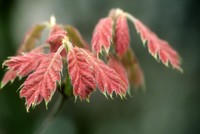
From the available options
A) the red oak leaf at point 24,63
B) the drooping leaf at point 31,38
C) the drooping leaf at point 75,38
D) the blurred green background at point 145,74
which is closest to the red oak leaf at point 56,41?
the red oak leaf at point 24,63

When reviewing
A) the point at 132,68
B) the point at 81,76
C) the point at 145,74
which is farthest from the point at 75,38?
the point at 145,74

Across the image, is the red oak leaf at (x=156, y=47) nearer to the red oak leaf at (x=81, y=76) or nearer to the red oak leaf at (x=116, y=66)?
the red oak leaf at (x=116, y=66)

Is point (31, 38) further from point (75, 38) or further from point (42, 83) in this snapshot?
point (42, 83)

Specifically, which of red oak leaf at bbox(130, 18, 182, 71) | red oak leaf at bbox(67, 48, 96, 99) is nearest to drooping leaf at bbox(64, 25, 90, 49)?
red oak leaf at bbox(130, 18, 182, 71)

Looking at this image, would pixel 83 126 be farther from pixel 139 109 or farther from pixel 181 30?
pixel 181 30

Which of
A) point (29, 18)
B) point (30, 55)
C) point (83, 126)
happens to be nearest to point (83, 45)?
point (30, 55)

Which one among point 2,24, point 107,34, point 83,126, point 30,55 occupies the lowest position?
point 30,55

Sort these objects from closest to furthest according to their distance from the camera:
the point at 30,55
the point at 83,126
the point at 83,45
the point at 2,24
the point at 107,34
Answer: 1. the point at 30,55
2. the point at 107,34
3. the point at 83,45
4. the point at 2,24
5. the point at 83,126

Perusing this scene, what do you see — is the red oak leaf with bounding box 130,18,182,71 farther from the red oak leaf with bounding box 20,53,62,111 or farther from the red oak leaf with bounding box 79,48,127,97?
the red oak leaf with bounding box 20,53,62,111
